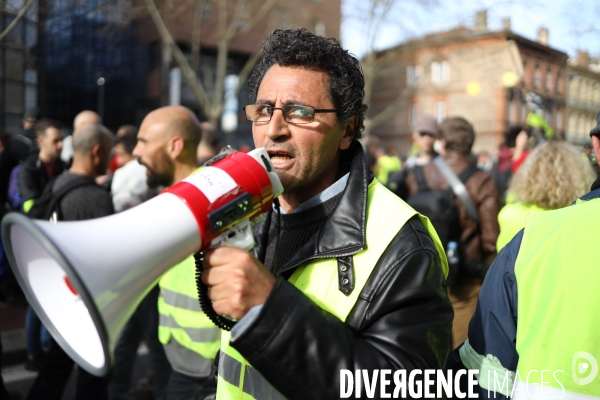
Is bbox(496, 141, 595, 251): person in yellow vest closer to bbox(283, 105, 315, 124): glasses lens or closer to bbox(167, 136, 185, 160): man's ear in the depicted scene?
bbox(283, 105, 315, 124): glasses lens

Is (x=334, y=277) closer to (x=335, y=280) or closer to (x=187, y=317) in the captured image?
(x=335, y=280)

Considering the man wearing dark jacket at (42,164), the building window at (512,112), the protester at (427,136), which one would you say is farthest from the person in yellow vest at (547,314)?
the building window at (512,112)

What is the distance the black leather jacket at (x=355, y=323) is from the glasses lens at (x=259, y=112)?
0.35m

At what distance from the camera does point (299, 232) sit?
172 cm

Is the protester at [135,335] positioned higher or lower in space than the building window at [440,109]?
lower

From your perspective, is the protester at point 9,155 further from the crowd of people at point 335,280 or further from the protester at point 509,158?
the protester at point 509,158

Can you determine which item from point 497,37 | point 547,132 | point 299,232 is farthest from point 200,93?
point 299,232

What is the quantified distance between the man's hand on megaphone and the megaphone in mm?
55

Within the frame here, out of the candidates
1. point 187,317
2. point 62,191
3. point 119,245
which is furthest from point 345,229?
point 62,191

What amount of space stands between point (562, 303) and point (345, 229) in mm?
551

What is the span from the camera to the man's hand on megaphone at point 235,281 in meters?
1.22

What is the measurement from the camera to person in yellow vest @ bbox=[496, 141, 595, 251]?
3.01m

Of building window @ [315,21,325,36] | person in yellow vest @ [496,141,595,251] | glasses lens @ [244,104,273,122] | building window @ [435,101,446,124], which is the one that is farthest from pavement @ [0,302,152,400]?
building window @ [435,101,446,124]

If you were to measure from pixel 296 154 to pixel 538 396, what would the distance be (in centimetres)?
87
